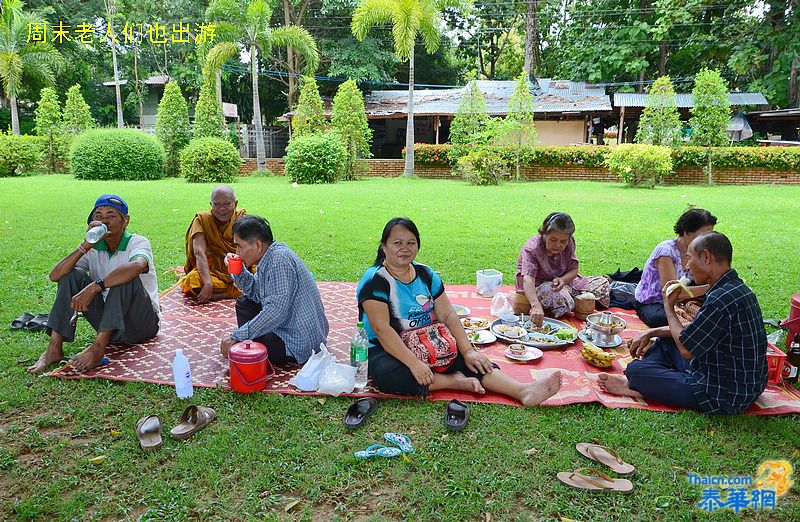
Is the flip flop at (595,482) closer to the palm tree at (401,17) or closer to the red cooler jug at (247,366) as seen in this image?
the red cooler jug at (247,366)

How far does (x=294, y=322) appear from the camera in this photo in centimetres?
397

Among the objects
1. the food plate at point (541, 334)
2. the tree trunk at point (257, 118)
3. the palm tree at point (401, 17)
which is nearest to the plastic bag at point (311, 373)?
the food plate at point (541, 334)

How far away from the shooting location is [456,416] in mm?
3271

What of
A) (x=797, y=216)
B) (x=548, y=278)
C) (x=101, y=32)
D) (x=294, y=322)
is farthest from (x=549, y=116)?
(x=101, y=32)

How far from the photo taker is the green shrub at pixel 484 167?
17.6m

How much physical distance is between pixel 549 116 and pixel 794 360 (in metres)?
20.8

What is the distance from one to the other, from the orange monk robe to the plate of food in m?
2.56

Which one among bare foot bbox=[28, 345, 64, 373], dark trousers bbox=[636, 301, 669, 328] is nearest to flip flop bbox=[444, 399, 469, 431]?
dark trousers bbox=[636, 301, 669, 328]

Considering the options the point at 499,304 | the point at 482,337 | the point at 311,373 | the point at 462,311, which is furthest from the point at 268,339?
the point at 499,304

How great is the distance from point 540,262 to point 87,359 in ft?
12.6

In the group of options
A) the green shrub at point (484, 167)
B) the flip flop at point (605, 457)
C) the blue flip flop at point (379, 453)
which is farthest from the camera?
the green shrub at point (484, 167)

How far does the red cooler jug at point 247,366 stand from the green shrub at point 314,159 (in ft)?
48.2

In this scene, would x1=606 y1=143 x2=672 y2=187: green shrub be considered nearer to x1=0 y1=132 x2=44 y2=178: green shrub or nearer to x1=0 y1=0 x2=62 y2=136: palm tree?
x1=0 y1=132 x2=44 y2=178: green shrub

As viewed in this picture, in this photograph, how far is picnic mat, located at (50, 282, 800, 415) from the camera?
3561 mm
